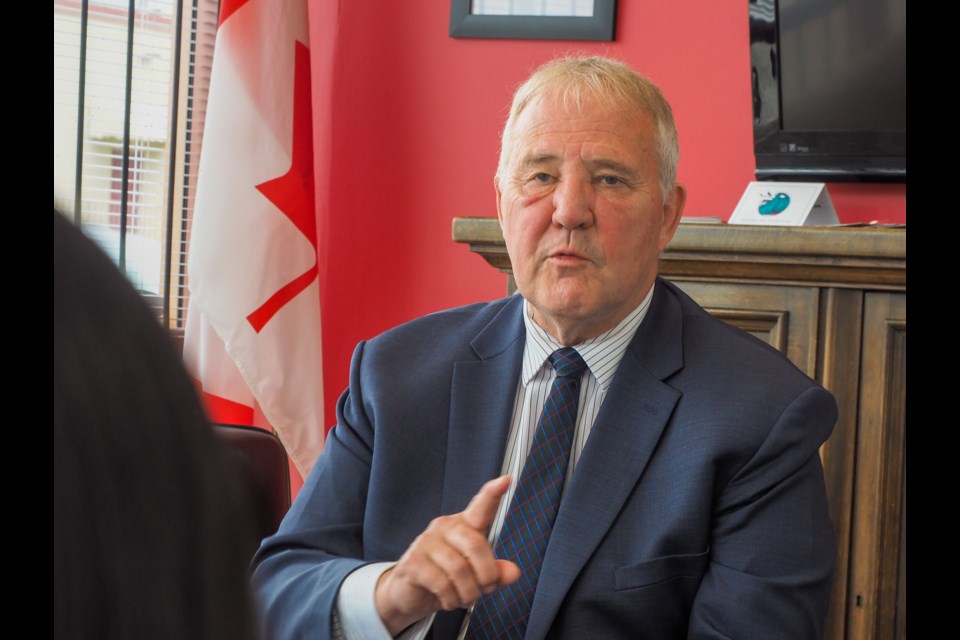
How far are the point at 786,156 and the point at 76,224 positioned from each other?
7.69ft

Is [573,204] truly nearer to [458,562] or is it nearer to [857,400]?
[458,562]

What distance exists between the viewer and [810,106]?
2.50 meters

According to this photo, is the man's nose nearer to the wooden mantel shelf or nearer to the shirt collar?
the shirt collar

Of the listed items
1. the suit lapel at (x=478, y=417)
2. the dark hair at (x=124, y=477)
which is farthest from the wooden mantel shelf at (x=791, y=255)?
the dark hair at (x=124, y=477)

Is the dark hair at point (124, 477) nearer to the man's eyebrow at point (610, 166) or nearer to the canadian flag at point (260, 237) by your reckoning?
the man's eyebrow at point (610, 166)

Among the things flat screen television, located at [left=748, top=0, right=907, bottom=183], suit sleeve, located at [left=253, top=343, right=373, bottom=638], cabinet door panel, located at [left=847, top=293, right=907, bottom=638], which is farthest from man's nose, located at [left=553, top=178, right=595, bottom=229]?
flat screen television, located at [left=748, top=0, right=907, bottom=183]

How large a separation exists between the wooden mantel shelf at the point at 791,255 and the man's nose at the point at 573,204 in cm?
46

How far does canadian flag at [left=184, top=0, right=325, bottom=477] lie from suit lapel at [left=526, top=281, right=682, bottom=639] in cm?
138

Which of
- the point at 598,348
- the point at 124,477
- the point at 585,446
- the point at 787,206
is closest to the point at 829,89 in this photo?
the point at 787,206

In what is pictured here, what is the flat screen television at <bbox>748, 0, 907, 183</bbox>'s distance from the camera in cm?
240

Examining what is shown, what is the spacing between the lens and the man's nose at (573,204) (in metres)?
1.66

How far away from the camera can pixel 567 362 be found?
162cm

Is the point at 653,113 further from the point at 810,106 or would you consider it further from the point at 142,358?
the point at 142,358
